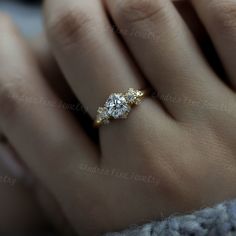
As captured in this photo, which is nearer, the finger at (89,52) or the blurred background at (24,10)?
the finger at (89,52)

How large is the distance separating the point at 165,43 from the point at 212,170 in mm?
165

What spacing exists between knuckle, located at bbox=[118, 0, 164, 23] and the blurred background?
2.24ft

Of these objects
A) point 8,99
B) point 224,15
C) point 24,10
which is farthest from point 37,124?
point 24,10

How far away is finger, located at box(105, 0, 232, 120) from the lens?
0.59m

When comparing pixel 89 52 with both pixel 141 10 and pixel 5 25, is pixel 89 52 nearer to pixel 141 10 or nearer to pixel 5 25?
→ pixel 141 10

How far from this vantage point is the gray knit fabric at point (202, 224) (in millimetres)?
512

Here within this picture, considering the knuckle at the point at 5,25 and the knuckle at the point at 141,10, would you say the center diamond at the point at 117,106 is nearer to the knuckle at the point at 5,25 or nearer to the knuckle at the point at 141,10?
the knuckle at the point at 141,10

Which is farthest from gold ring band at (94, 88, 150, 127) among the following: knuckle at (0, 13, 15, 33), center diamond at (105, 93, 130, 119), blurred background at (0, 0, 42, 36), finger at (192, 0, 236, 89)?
blurred background at (0, 0, 42, 36)

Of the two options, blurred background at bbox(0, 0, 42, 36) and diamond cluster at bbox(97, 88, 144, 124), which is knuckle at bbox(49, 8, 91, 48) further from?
blurred background at bbox(0, 0, 42, 36)

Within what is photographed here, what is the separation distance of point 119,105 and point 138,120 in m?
0.03

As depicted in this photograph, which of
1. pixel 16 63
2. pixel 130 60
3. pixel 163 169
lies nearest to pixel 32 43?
pixel 16 63

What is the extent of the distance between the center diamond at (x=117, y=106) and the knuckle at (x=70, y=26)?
91 mm

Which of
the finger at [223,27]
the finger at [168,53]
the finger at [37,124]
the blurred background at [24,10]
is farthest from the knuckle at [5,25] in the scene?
the blurred background at [24,10]

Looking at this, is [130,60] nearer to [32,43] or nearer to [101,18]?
[101,18]
